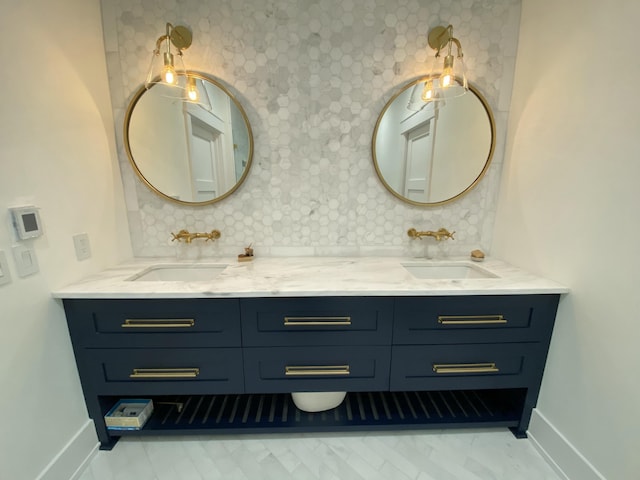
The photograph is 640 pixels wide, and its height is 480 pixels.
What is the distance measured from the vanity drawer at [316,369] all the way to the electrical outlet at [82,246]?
3.03 ft

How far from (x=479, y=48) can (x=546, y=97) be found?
1.57ft

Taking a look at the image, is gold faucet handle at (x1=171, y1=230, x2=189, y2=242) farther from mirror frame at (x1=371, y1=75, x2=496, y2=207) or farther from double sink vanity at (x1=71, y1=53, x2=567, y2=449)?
mirror frame at (x1=371, y1=75, x2=496, y2=207)

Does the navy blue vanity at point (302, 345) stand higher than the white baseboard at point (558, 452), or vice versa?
the navy blue vanity at point (302, 345)

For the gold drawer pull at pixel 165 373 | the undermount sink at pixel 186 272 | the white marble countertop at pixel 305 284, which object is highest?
the white marble countertop at pixel 305 284

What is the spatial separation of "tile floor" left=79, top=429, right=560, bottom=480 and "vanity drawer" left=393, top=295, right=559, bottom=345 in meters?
0.57

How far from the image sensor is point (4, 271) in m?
0.99

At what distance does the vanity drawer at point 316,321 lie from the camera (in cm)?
125

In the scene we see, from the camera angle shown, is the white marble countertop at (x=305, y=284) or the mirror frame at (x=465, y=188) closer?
the white marble countertop at (x=305, y=284)

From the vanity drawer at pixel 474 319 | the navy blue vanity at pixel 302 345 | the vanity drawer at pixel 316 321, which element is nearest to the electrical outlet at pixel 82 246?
the navy blue vanity at pixel 302 345

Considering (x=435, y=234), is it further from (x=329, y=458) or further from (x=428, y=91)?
(x=329, y=458)

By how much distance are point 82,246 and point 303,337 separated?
1161mm

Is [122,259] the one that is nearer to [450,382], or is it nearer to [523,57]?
[450,382]

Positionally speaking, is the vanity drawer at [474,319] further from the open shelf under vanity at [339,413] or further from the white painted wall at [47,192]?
the white painted wall at [47,192]

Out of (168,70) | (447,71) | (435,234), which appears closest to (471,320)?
(435,234)
